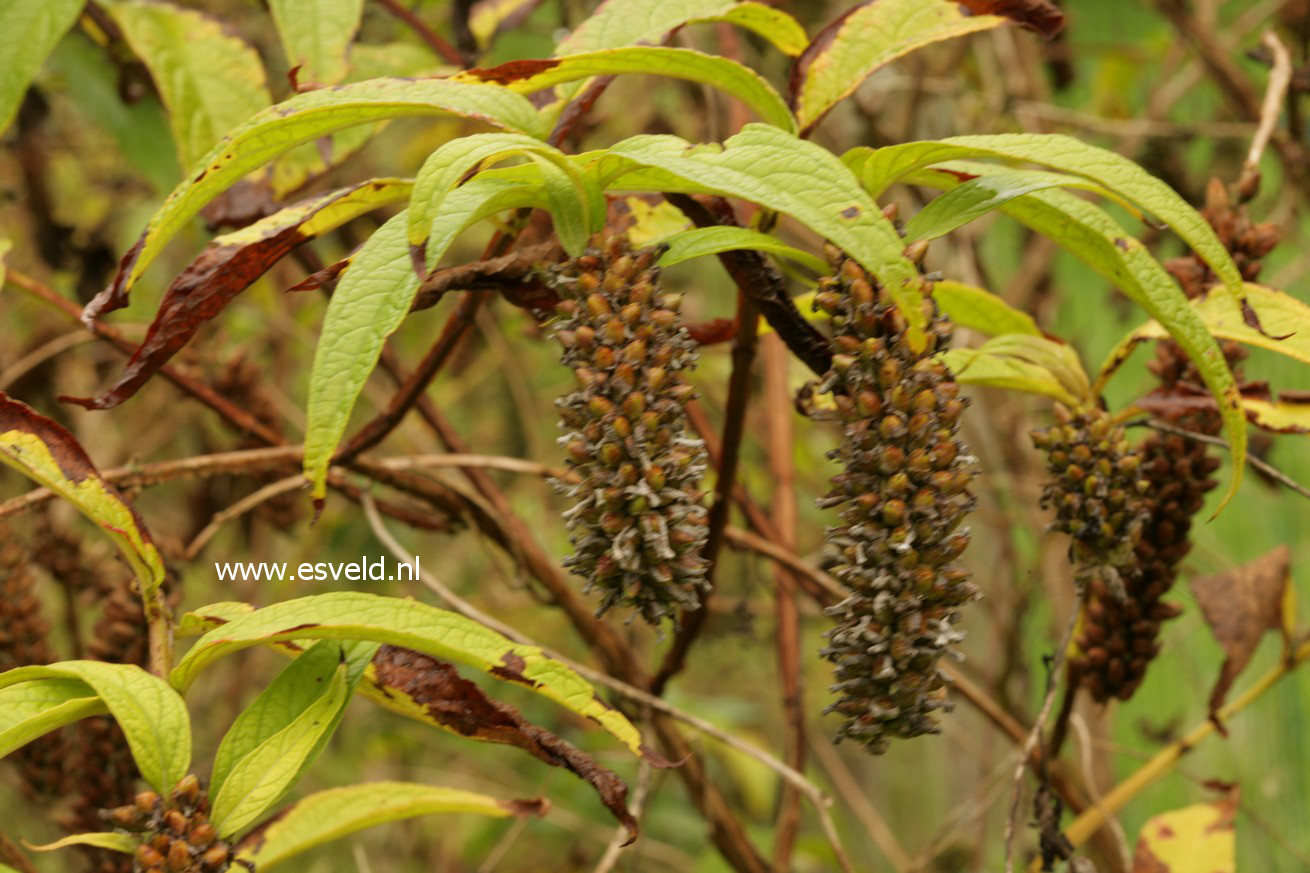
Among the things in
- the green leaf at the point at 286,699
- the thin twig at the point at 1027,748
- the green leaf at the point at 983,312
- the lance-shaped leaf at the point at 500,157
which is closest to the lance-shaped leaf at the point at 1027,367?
the green leaf at the point at 983,312

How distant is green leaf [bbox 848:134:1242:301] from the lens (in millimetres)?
510

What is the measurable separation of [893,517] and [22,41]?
67 centimetres

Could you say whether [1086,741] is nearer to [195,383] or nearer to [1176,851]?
[1176,851]

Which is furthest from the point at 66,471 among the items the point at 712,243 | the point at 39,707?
the point at 712,243

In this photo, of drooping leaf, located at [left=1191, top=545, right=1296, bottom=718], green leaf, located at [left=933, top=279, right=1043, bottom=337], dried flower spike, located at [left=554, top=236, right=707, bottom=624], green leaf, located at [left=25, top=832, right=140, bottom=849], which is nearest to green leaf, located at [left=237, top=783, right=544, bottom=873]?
green leaf, located at [left=25, top=832, right=140, bottom=849]

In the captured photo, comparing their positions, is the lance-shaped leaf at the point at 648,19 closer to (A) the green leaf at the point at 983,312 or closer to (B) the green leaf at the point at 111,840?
(A) the green leaf at the point at 983,312

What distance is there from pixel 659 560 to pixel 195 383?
60 centimetres

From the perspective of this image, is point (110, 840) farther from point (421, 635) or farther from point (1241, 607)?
point (1241, 607)

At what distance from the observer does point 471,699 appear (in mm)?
582

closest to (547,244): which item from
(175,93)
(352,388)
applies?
(352,388)

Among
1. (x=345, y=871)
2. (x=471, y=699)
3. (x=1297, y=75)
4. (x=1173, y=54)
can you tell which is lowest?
(x=345, y=871)

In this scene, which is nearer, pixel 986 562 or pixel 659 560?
pixel 659 560

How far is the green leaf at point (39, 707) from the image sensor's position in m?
0.53

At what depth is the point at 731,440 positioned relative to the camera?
702 millimetres
